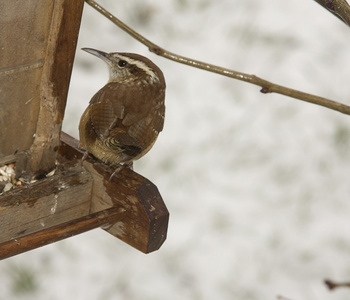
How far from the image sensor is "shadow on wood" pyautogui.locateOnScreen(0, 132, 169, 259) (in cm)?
265

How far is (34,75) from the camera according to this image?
282 centimetres

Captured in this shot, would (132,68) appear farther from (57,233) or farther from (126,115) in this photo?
(57,233)

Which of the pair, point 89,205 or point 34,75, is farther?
point 89,205

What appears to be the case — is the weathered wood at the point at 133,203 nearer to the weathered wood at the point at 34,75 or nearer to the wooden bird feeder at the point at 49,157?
the wooden bird feeder at the point at 49,157

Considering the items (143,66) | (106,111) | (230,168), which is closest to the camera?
(106,111)

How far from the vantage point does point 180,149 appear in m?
5.87

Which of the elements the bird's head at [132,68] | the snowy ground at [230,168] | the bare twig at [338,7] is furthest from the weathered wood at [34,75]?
the snowy ground at [230,168]

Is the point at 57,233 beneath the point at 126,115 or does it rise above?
beneath

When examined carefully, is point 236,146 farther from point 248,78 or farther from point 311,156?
point 248,78

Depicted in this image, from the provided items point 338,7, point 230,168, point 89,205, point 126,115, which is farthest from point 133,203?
point 230,168

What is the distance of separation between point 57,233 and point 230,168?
136 inches

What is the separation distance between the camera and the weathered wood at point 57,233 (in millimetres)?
2352

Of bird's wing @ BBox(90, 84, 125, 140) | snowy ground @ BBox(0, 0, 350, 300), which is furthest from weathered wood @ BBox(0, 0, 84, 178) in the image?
snowy ground @ BBox(0, 0, 350, 300)

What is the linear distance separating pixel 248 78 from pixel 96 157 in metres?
0.82
